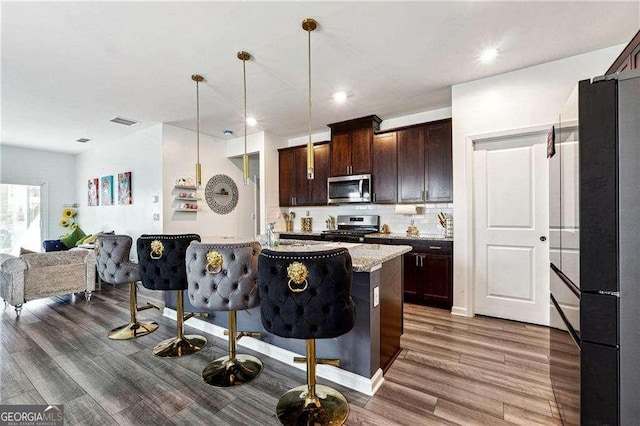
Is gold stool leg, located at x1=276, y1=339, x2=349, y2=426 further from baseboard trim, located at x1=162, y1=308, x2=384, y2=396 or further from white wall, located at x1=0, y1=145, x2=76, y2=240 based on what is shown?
white wall, located at x1=0, y1=145, x2=76, y2=240

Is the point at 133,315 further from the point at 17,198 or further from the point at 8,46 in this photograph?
the point at 17,198

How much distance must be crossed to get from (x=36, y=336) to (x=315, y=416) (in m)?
3.12

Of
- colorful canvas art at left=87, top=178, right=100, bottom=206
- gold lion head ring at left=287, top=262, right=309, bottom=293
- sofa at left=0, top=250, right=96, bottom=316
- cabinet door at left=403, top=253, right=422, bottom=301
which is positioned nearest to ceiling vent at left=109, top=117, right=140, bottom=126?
sofa at left=0, top=250, right=96, bottom=316

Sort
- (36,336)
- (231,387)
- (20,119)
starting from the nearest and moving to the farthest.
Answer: (231,387) < (36,336) < (20,119)

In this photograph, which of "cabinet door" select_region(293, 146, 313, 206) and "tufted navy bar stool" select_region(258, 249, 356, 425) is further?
"cabinet door" select_region(293, 146, 313, 206)

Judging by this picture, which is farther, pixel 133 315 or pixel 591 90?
pixel 133 315

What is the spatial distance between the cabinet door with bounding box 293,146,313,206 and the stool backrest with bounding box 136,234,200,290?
298 centimetres

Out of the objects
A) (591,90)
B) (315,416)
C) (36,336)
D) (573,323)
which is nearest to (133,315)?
(36,336)

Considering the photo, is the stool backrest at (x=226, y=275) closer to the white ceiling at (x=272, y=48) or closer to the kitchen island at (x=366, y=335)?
the kitchen island at (x=366, y=335)

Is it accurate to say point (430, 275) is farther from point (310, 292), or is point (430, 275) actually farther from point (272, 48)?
point (272, 48)

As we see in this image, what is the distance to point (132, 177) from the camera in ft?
17.6

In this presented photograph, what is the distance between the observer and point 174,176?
4898mm

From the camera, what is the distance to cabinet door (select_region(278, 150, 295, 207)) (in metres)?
5.42

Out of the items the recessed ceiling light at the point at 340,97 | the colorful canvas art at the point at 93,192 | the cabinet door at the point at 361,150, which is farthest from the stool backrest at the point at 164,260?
the colorful canvas art at the point at 93,192
